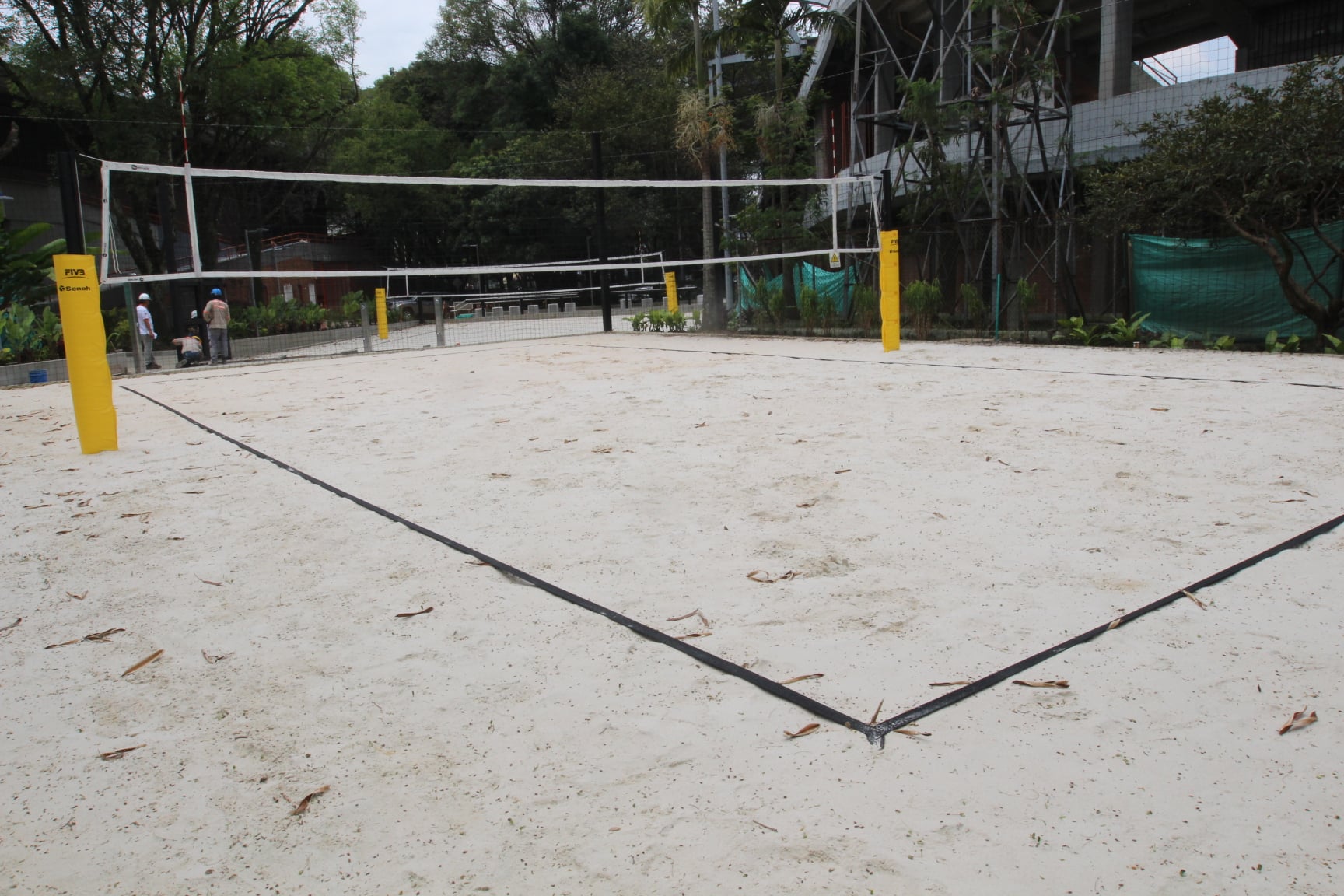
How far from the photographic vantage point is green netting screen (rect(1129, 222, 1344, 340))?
31.3ft

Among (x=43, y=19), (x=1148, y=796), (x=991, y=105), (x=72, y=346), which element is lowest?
(x=1148, y=796)

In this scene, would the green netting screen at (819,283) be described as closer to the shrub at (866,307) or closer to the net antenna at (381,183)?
the shrub at (866,307)

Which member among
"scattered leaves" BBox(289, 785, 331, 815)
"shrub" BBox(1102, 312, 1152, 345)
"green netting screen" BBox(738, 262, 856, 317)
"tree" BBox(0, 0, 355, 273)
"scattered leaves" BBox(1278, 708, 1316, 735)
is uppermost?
"tree" BBox(0, 0, 355, 273)

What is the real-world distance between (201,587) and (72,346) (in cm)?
343

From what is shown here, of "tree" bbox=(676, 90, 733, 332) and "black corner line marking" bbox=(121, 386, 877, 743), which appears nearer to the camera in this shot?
"black corner line marking" bbox=(121, 386, 877, 743)

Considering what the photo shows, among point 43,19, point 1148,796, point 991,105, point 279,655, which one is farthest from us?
point 43,19

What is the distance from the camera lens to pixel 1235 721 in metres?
1.98

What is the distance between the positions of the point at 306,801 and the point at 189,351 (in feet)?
46.3

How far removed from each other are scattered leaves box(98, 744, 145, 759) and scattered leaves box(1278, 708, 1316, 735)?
2.44m

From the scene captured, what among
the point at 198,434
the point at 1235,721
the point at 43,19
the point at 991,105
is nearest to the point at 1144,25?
the point at 991,105

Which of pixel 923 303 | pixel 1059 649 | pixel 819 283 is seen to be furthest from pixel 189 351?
pixel 1059 649

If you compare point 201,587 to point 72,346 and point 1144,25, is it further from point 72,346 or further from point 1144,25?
point 1144,25

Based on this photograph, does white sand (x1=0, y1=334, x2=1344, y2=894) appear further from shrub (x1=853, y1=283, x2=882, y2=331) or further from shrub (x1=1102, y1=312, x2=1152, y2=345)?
shrub (x1=853, y1=283, x2=882, y2=331)

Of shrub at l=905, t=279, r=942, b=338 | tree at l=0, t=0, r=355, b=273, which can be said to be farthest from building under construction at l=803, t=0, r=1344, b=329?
tree at l=0, t=0, r=355, b=273
